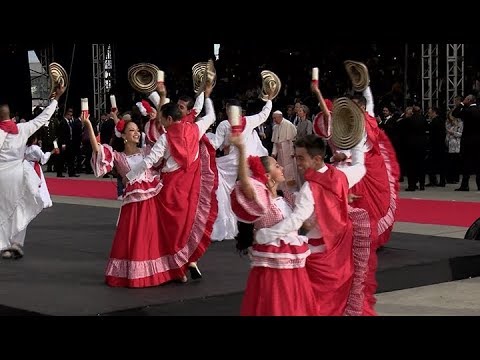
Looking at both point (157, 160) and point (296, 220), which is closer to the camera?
point (296, 220)

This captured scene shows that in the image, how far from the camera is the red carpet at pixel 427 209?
477 inches

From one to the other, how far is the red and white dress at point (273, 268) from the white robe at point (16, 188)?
4.02m

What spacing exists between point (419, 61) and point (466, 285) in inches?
489

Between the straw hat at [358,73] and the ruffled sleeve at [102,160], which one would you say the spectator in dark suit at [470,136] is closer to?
the straw hat at [358,73]

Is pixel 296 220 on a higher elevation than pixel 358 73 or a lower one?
lower

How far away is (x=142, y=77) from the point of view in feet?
28.1

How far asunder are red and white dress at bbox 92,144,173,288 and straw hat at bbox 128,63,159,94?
1.13 metres

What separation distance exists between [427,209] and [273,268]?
847 centimetres

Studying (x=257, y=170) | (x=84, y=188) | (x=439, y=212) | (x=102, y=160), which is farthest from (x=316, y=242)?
(x=84, y=188)

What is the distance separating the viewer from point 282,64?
2273 centimetres

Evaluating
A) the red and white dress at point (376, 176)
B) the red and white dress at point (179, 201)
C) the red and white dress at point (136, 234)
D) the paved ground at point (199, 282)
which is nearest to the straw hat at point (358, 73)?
the red and white dress at point (376, 176)

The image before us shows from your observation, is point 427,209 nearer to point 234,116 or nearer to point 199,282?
point 199,282

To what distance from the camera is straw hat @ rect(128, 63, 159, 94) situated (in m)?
8.49

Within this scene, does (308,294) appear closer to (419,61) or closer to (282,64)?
(419,61)
